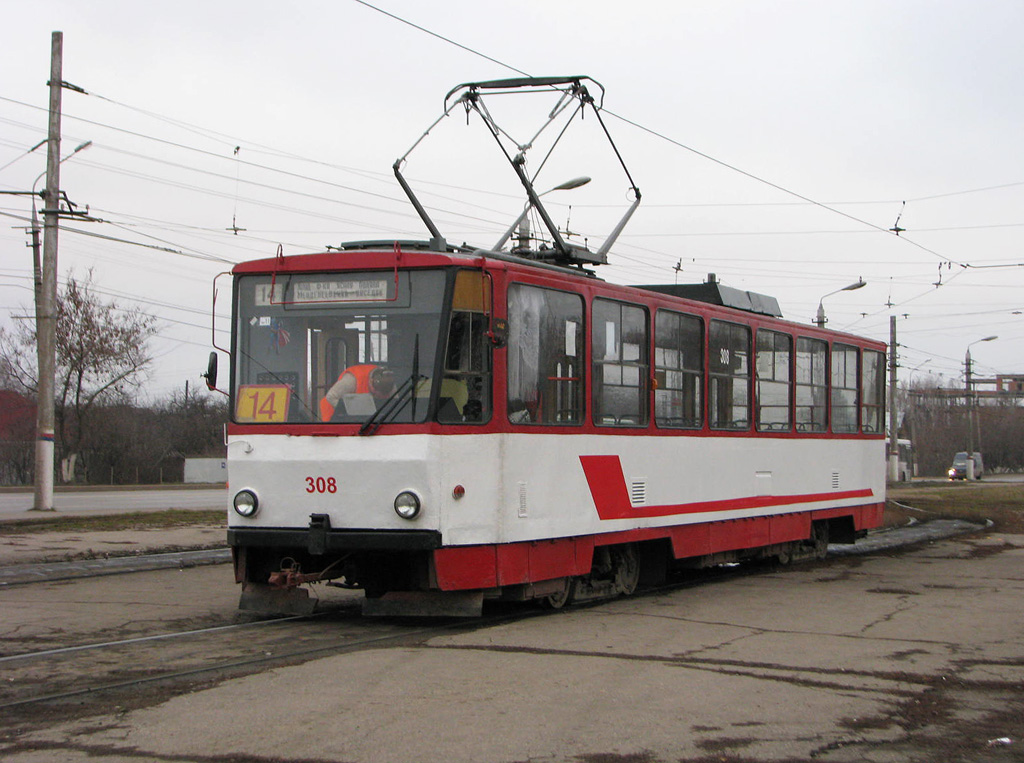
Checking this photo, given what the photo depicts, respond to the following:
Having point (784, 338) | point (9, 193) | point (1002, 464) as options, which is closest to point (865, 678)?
point (784, 338)

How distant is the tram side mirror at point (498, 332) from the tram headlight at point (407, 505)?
1.38 meters

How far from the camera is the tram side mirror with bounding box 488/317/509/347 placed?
9711 mm

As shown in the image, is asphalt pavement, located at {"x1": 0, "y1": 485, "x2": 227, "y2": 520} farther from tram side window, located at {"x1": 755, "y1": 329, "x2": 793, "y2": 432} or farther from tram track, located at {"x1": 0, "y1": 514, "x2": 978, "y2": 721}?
tram side window, located at {"x1": 755, "y1": 329, "x2": 793, "y2": 432}

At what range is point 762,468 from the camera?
14508 mm

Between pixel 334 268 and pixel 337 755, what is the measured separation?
198 inches

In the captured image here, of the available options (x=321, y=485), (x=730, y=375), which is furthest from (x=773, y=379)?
(x=321, y=485)

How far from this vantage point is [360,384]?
9.75m

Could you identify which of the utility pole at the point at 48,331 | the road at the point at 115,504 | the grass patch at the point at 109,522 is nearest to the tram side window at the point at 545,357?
the grass patch at the point at 109,522

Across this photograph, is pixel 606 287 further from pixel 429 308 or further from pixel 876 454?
pixel 876 454

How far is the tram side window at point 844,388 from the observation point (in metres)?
16.7

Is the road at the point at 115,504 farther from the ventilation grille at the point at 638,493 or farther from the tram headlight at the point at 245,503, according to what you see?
the ventilation grille at the point at 638,493

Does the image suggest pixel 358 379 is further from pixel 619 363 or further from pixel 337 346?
pixel 619 363

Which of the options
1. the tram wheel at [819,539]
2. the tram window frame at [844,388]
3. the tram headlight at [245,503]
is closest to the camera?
the tram headlight at [245,503]

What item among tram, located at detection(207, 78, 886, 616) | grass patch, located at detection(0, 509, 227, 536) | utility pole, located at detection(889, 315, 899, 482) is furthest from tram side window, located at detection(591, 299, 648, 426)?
utility pole, located at detection(889, 315, 899, 482)
